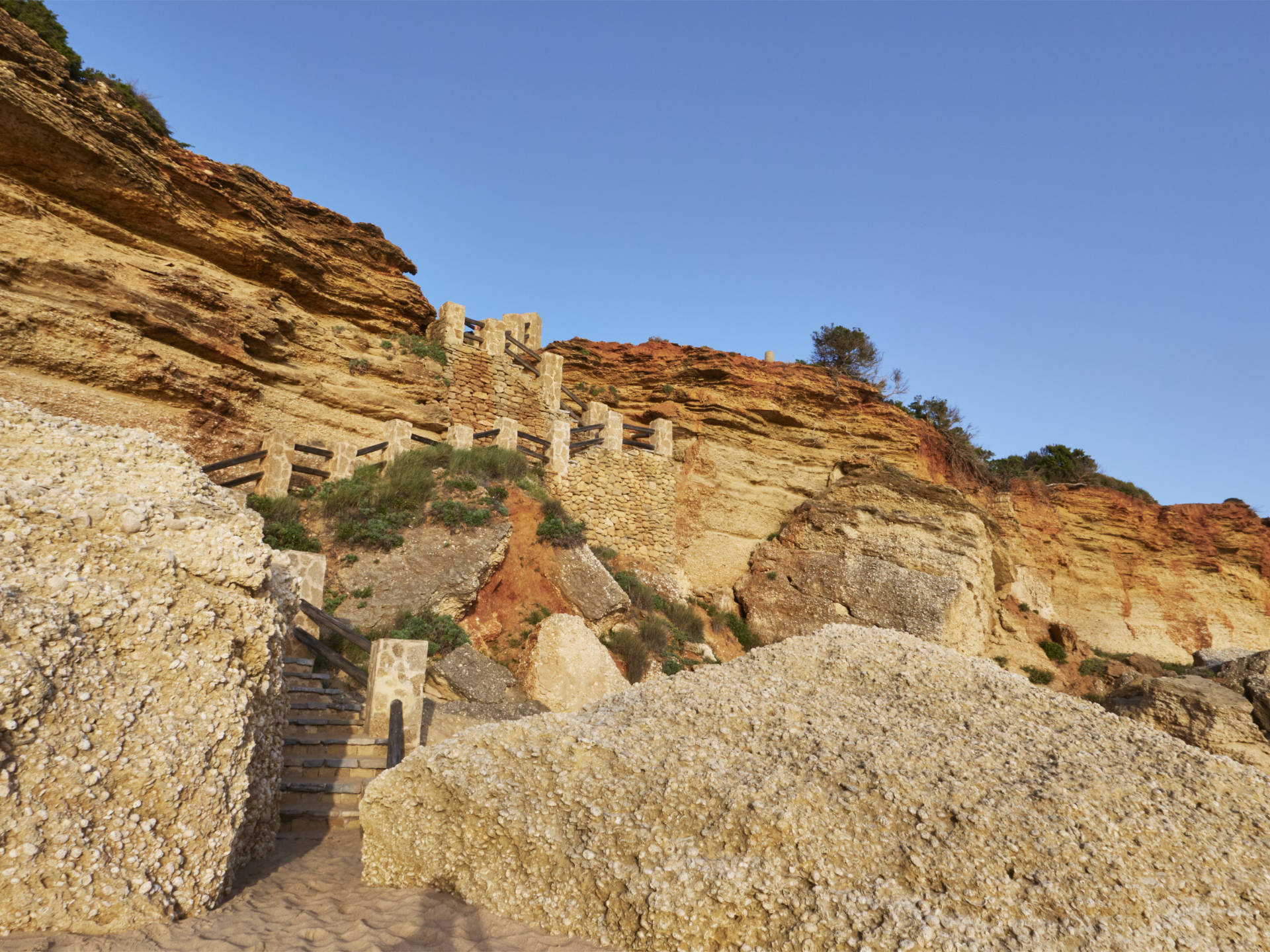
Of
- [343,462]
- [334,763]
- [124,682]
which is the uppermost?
[343,462]

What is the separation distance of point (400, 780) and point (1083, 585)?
26474mm

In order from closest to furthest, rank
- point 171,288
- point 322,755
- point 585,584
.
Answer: point 322,755 < point 171,288 < point 585,584

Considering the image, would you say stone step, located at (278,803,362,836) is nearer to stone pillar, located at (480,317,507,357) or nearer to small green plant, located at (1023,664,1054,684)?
stone pillar, located at (480,317,507,357)

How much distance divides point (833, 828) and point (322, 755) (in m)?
5.42

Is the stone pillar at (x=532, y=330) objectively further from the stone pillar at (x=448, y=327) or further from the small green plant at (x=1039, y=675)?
the small green plant at (x=1039, y=675)

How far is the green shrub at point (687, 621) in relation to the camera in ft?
55.8

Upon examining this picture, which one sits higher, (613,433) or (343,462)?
(613,433)

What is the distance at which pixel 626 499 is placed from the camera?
64.3ft

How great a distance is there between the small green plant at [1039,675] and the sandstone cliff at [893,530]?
0.59 m

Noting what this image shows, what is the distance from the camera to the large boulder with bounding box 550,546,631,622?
14156mm

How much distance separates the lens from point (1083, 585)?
25312mm

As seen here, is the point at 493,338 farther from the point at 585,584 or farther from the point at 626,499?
the point at 585,584

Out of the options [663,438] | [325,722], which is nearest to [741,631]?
[663,438]

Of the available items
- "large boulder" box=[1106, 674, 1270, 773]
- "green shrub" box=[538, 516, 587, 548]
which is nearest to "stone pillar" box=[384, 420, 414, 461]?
"green shrub" box=[538, 516, 587, 548]
